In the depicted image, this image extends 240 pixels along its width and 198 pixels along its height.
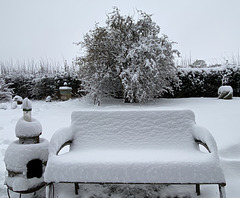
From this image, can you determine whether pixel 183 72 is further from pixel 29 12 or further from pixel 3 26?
pixel 3 26

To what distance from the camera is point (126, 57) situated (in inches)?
293

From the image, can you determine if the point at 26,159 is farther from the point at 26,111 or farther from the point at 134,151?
the point at 134,151

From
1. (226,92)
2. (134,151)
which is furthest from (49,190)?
(226,92)

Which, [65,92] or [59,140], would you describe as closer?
[59,140]

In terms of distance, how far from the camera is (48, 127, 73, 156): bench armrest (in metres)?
1.67

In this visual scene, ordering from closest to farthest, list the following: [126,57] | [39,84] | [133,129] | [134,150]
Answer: [134,150]
[133,129]
[126,57]
[39,84]

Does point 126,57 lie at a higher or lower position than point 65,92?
higher

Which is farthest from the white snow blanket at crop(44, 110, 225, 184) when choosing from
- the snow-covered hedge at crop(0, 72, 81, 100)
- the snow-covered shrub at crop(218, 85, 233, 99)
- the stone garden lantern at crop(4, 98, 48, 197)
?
the snow-covered hedge at crop(0, 72, 81, 100)

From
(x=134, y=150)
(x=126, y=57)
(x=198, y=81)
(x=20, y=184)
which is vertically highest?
(x=126, y=57)

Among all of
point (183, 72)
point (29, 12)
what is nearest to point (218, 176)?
point (183, 72)

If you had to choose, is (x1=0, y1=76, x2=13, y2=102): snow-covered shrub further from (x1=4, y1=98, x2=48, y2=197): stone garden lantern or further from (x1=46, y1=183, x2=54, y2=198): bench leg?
(x1=46, y1=183, x2=54, y2=198): bench leg

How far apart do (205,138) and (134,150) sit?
2.20 feet

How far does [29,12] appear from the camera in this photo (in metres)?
12.1

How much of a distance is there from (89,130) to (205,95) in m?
8.57
